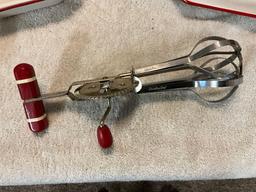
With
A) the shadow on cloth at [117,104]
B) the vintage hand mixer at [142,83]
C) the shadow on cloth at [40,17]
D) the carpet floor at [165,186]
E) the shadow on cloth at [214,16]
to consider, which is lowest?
the carpet floor at [165,186]

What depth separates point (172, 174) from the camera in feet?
1.36

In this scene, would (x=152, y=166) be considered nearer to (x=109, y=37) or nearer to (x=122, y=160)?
Result: (x=122, y=160)

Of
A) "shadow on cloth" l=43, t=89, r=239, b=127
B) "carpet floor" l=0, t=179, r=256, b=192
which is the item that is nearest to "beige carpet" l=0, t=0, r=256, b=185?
"shadow on cloth" l=43, t=89, r=239, b=127

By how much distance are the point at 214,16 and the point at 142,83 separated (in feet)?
0.39

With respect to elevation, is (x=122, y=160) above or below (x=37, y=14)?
below

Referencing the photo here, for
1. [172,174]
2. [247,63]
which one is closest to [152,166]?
[172,174]

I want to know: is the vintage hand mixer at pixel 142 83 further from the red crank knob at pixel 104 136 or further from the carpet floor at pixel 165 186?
the carpet floor at pixel 165 186

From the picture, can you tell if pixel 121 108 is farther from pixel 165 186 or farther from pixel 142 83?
pixel 165 186

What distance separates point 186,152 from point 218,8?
159mm

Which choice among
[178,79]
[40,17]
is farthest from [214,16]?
[40,17]

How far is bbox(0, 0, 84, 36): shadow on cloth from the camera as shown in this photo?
47 cm

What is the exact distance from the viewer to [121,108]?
44 cm

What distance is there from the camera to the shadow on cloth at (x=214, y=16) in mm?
458

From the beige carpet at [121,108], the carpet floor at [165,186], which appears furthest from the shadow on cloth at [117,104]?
the carpet floor at [165,186]
